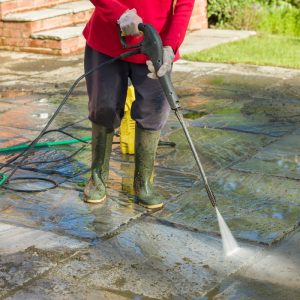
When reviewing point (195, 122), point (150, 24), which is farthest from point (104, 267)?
point (195, 122)

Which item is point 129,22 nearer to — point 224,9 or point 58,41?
point 58,41

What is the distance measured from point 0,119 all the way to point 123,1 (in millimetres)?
2960

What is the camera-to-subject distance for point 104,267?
4.09 metres

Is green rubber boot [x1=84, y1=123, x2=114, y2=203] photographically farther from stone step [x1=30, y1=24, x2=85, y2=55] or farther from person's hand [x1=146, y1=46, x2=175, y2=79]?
stone step [x1=30, y1=24, x2=85, y2=55]

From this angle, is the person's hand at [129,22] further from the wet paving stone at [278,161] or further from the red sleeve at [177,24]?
the wet paving stone at [278,161]

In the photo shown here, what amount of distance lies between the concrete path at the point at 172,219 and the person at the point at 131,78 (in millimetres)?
199

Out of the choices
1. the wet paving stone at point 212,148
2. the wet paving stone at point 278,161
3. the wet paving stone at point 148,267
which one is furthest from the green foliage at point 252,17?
the wet paving stone at point 148,267

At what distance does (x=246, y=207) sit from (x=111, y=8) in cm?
148

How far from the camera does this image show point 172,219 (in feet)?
15.7

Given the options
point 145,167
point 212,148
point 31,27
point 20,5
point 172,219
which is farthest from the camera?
point 20,5

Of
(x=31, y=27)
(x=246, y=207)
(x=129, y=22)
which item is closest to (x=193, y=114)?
(x=246, y=207)

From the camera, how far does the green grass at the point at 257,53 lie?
9.84m

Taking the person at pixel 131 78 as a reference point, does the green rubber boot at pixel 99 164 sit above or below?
below

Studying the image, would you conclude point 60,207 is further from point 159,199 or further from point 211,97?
point 211,97
